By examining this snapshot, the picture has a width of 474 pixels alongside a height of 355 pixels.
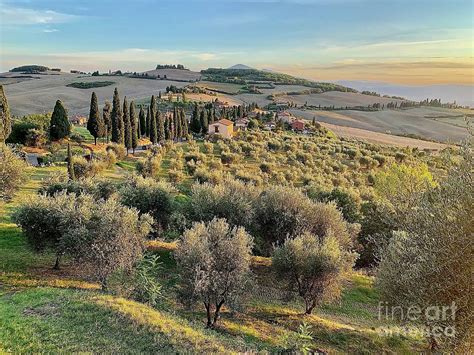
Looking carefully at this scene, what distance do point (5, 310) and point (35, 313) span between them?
122cm

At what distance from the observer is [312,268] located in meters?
19.9

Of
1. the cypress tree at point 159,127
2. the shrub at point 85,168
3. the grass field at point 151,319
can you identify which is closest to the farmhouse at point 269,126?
the cypress tree at point 159,127

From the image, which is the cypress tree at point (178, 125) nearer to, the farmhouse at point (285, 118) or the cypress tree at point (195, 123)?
the cypress tree at point (195, 123)

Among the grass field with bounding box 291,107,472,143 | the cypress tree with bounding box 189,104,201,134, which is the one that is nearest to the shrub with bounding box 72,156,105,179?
the cypress tree with bounding box 189,104,201,134

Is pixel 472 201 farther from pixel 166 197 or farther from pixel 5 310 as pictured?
pixel 166 197

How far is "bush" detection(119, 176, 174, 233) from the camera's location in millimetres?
26759

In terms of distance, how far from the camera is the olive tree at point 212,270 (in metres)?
17.1

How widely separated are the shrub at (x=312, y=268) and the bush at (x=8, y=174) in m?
18.2

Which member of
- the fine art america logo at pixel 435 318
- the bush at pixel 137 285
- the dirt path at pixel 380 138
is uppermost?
the fine art america logo at pixel 435 318

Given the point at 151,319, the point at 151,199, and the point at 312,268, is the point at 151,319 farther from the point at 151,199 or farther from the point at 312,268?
the point at 151,199

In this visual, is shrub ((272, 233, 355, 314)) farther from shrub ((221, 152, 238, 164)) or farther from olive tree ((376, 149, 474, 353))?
shrub ((221, 152, 238, 164))

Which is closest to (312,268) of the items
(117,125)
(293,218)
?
(293,218)

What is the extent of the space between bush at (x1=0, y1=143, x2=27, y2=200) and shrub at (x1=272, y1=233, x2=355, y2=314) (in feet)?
59.8

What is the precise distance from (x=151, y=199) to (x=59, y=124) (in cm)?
3243
